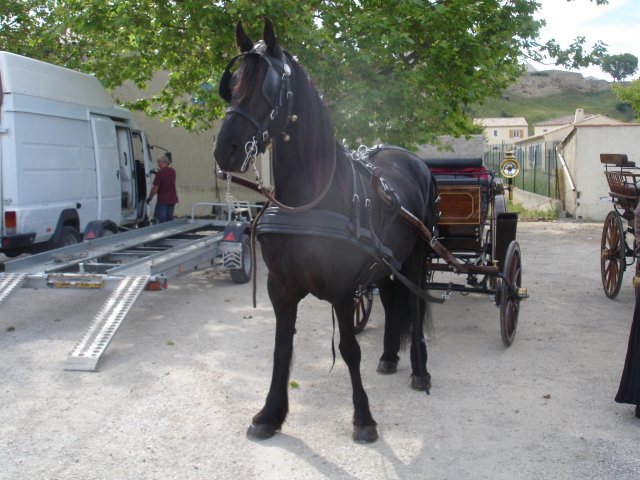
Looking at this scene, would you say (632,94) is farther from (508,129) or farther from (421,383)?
(421,383)

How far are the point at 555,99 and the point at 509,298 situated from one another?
109 metres

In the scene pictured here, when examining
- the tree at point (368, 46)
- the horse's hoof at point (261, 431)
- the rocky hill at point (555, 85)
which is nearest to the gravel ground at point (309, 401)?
the horse's hoof at point (261, 431)

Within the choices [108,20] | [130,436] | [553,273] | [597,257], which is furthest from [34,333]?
[597,257]

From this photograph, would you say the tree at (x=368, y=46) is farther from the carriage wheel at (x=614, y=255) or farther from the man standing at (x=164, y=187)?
the carriage wheel at (x=614, y=255)

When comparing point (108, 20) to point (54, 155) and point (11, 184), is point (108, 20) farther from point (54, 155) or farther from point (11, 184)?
point (11, 184)

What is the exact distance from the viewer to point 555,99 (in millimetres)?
106375

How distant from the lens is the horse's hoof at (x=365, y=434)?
409cm

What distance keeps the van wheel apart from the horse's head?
6516 mm

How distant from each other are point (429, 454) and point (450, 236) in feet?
10.5

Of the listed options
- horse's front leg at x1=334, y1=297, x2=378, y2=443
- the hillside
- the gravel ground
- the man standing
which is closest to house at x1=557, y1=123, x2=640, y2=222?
Answer: the gravel ground

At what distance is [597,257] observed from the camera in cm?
1148

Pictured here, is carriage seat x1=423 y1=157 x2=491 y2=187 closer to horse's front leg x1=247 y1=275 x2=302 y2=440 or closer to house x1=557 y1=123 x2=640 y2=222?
horse's front leg x1=247 y1=275 x2=302 y2=440

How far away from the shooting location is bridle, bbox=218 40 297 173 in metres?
3.31

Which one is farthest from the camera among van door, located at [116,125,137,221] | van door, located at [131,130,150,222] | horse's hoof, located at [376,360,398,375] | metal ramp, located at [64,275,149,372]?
van door, located at [131,130,150,222]
